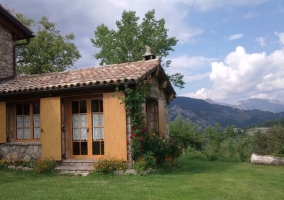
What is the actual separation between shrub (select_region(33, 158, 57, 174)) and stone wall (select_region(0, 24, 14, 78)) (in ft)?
15.4

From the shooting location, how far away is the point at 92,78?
31.0ft

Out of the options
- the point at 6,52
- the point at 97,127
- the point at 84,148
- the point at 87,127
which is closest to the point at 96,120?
the point at 97,127

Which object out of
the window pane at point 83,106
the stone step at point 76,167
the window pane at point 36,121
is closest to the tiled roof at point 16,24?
the window pane at point 36,121

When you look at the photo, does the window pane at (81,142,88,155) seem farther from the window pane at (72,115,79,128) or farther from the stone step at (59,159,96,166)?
the window pane at (72,115,79,128)

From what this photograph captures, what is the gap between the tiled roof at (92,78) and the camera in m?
8.81

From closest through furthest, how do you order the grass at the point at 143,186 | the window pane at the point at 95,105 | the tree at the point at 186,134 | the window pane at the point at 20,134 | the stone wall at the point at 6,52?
the grass at the point at 143,186, the window pane at the point at 95,105, the window pane at the point at 20,134, the stone wall at the point at 6,52, the tree at the point at 186,134

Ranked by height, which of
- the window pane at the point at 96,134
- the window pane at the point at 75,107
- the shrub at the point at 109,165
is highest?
the window pane at the point at 75,107

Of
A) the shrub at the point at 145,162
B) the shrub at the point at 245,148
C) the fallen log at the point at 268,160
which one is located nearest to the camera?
the shrub at the point at 145,162

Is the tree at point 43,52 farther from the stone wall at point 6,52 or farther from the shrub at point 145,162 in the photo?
the shrub at point 145,162

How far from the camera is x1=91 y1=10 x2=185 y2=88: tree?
85.5 feet

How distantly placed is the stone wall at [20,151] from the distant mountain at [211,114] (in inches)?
2626

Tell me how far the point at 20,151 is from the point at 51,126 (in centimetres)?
162

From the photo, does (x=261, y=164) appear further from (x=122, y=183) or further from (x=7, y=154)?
(x=7, y=154)

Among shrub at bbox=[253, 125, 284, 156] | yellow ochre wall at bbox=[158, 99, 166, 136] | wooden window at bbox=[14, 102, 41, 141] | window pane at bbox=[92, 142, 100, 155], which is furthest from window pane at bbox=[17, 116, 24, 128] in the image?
shrub at bbox=[253, 125, 284, 156]
